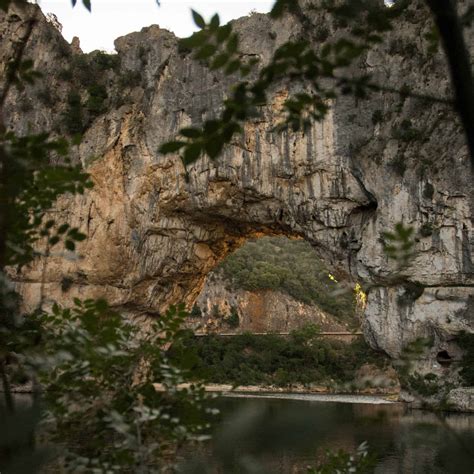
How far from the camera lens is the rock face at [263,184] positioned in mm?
17234

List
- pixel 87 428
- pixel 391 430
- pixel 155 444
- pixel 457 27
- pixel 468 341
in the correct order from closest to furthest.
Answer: pixel 457 27, pixel 155 444, pixel 87 428, pixel 391 430, pixel 468 341

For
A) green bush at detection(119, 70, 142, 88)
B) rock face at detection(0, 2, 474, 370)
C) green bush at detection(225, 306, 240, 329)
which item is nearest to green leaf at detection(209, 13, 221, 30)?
rock face at detection(0, 2, 474, 370)

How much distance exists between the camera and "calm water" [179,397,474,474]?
1.41m

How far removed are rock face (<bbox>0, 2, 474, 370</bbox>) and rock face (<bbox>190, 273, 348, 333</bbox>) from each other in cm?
1658

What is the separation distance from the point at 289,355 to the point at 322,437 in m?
30.5

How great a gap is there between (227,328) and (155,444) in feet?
124

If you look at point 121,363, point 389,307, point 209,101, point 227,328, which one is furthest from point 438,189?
point 227,328

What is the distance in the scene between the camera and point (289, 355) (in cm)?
3188

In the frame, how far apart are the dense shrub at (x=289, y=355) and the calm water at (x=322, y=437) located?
10914 mm

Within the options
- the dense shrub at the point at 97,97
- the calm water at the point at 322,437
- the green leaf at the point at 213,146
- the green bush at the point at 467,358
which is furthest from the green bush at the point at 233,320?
Result: the green leaf at the point at 213,146

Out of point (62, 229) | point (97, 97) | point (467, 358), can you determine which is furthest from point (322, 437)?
point (97, 97)

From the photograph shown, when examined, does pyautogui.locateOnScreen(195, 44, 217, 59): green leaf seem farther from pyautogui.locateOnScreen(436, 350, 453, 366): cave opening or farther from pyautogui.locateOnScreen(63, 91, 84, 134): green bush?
pyautogui.locateOnScreen(63, 91, 84, 134): green bush

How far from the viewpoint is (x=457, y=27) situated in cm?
87

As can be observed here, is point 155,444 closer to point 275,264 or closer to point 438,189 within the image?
point 438,189
